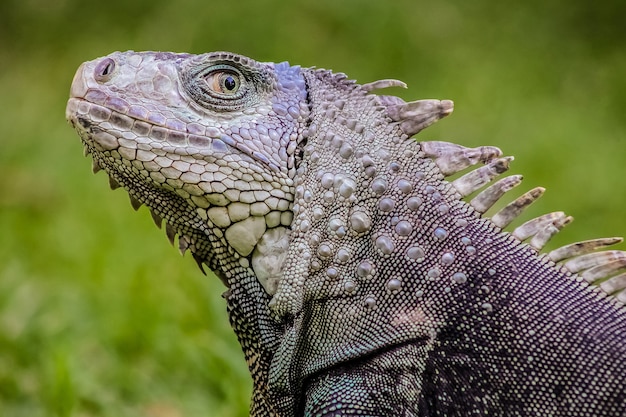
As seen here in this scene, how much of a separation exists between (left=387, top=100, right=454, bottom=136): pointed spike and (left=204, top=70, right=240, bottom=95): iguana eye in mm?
578

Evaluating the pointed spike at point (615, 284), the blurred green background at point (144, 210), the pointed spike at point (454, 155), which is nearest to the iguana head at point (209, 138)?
the pointed spike at point (454, 155)

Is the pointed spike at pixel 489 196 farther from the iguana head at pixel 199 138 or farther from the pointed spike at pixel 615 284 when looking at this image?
the iguana head at pixel 199 138

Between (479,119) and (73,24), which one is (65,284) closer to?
(479,119)

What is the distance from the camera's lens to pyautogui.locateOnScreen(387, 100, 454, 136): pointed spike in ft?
10.1

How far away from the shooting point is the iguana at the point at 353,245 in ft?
8.84

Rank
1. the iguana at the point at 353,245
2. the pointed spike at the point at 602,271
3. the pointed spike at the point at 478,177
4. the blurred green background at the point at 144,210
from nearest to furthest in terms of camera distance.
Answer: the iguana at the point at 353,245 → the pointed spike at the point at 602,271 → the pointed spike at the point at 478,177 → the blurred green background at the point at 144,210

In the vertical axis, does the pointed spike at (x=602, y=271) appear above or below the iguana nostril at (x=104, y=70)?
above

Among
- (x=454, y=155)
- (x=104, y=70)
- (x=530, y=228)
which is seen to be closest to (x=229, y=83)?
(x=104, y=70)

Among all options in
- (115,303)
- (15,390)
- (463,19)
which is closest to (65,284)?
(115,303)

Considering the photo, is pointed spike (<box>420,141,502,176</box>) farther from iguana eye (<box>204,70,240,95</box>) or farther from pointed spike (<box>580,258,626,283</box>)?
iguana eye (<box>204,70,240,95</box>)

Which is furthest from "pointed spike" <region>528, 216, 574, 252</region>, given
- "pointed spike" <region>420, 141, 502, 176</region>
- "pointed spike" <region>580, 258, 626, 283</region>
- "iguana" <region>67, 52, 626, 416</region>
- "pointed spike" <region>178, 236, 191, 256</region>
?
"pointed spike" <region>178, 236, 191, 256</region>

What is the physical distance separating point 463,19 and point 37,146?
18.3ft

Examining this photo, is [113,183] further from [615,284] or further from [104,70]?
[615,284]

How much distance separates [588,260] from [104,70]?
68.5 inches
